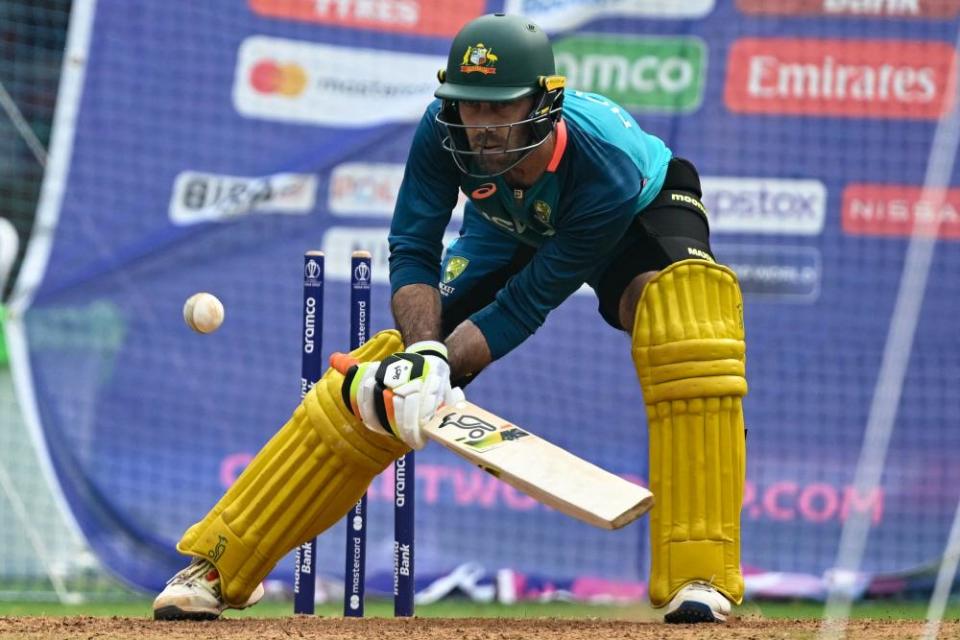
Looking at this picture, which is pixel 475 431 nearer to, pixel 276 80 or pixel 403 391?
pixel 403 391

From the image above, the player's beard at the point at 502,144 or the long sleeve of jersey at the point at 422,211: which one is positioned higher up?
the player's beard at the point at 502,144

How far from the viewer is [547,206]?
411cm

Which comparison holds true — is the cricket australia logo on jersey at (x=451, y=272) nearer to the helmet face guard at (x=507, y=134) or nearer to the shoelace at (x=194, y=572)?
the helmet face guard at (x=507, y=134)

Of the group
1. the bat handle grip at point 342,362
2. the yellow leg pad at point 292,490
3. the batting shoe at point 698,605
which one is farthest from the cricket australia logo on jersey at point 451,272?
the batting shoe at point 698,605

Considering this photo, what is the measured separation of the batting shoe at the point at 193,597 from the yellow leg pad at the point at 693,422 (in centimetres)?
118

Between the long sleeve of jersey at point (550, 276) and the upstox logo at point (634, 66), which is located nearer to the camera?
the long sleeve of jersey at point (550, 276)

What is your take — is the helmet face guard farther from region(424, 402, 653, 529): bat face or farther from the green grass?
the green grass

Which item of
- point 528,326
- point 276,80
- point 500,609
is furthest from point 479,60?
point 276,80

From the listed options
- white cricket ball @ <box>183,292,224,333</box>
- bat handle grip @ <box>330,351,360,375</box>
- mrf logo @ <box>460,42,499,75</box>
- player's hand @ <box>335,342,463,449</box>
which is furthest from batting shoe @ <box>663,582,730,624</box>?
white cricket ball @ <box>183,292,224,333</box>

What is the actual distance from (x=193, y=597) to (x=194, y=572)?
8 cm

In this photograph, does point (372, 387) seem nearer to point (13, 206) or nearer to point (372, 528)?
point (372, 528)

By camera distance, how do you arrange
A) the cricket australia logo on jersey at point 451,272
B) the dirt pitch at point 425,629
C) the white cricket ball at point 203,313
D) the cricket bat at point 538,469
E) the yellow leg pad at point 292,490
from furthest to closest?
the white cricket ball at point 203,313 → the cricket australia logo on jersey at point 451,272 → the yellow leg pad at point 292,490 → the dirt pitch at point 425,629 → the cricket bat at point 538,469

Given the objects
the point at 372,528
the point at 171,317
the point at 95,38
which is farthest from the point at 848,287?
the point at 95,38

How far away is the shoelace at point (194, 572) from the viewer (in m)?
4.22
